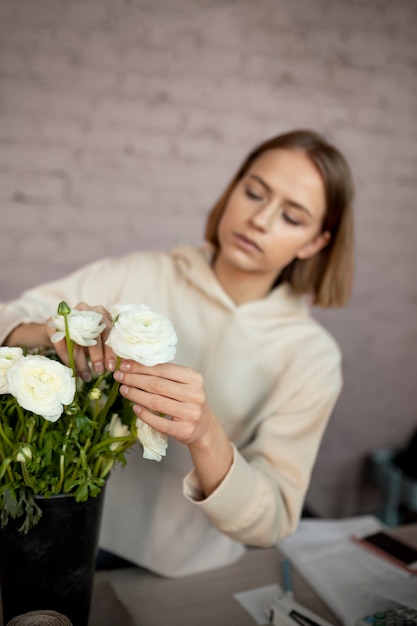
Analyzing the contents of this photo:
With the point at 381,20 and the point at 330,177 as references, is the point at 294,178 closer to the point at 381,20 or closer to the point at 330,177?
the point at 330,177

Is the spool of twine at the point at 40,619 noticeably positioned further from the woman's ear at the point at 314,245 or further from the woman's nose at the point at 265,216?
the woman's ear at the point at 314,245

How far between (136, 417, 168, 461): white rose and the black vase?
97 millimetres

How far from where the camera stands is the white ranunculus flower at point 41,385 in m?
0.70

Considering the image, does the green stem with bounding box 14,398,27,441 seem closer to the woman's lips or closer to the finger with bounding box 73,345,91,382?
the finger with bounding box 73,345,91,382

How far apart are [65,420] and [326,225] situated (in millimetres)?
795

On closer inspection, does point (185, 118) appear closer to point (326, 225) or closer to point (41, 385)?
point (326, 225)

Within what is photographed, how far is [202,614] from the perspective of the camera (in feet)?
3.31

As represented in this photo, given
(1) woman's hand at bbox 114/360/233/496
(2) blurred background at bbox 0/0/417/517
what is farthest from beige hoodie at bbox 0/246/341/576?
(2) blurred background at bbox 0/0/417/517

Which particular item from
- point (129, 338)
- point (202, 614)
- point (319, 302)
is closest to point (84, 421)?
point (129, 338)

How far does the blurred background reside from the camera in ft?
7.50

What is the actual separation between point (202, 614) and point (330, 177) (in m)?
0.85

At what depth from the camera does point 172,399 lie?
0.84 meters

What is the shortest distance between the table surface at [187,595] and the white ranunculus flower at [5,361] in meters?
0.41

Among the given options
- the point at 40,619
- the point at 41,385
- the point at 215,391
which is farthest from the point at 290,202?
the point at 40,619
